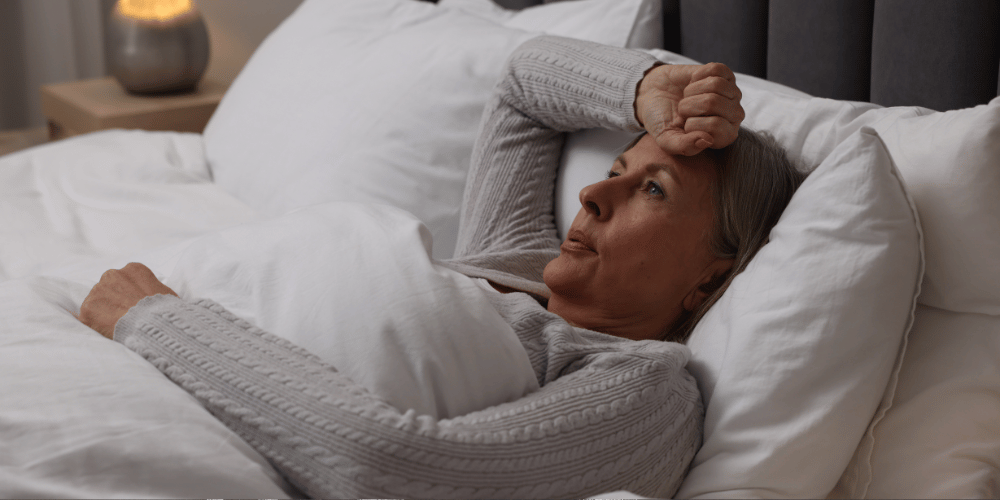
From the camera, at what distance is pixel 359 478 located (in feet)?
1.94

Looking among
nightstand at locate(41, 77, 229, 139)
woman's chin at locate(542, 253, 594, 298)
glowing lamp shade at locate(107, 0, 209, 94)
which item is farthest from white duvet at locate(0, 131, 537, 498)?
glowing lamp shade at locate(107, 0, 209, 94)

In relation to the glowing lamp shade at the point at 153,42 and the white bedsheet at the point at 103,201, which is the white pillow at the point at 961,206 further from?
the glowing lamp shade at the point at 153,42

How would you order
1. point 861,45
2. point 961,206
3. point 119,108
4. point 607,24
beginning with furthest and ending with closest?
point 119,108
point 607,24
point 861,45
point 961,206

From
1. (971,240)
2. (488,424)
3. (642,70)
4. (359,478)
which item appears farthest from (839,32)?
(359,478)

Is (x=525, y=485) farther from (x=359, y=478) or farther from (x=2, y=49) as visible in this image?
(x=2, y=49)

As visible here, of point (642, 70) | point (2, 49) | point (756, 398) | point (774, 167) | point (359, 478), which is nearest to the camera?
point (359, 478)

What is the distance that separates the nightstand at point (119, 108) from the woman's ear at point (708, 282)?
1.77m

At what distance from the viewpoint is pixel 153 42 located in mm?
2148

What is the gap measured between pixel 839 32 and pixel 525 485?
79 centimetres

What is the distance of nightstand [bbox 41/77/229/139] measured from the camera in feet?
6.89

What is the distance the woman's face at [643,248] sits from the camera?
0.87 meters

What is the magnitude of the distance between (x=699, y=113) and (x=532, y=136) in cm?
35

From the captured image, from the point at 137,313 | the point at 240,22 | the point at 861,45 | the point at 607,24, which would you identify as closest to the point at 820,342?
the point at 861,45

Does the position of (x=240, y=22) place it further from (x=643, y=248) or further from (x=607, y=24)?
(x=643, y=248)
